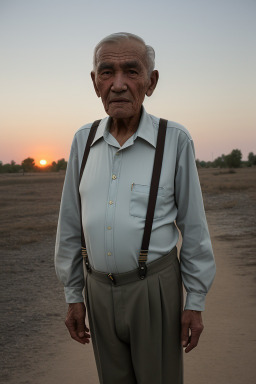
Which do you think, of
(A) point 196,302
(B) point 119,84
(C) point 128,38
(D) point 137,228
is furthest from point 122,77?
(A) point 196,302

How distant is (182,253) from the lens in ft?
6.50

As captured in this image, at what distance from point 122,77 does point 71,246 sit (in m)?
0.84

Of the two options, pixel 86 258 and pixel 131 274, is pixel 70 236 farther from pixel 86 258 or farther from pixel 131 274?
pixel 131 274

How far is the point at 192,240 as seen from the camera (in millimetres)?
1911

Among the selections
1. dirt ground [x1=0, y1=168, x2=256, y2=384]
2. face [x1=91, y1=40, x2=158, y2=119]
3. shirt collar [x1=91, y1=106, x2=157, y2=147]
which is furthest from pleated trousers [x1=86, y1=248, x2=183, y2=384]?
dirt ground [x1=0, y1=168, x2=256, y2=384]

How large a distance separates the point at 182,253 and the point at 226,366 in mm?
1872

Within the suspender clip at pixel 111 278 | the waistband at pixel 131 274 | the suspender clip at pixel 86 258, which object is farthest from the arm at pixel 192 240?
the suspender clip at pixel 86 258

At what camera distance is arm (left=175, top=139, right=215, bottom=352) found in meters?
1.86

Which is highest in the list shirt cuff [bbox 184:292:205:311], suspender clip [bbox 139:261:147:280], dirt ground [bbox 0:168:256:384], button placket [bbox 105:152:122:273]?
button placket [bbox 105:152:122:273]

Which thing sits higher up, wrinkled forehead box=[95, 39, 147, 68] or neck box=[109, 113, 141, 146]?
wrinkled forehead box=[95, 39, 147, 68]

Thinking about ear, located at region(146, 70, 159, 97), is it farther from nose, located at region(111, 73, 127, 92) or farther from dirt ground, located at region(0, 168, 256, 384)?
dirt ground, located at region(0, 168, 256, 384)

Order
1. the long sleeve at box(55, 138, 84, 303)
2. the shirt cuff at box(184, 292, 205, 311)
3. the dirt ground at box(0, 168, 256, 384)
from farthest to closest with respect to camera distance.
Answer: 1. the dirt ground at box(0, 168, 256, 384)
2. the long sleeve at box(55, 138, 84, 303)
3. the shirt cuff at box(184, 292, 205, 311)

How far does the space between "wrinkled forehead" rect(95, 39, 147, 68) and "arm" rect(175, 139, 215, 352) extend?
1.44 ft

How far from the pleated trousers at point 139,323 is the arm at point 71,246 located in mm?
115
